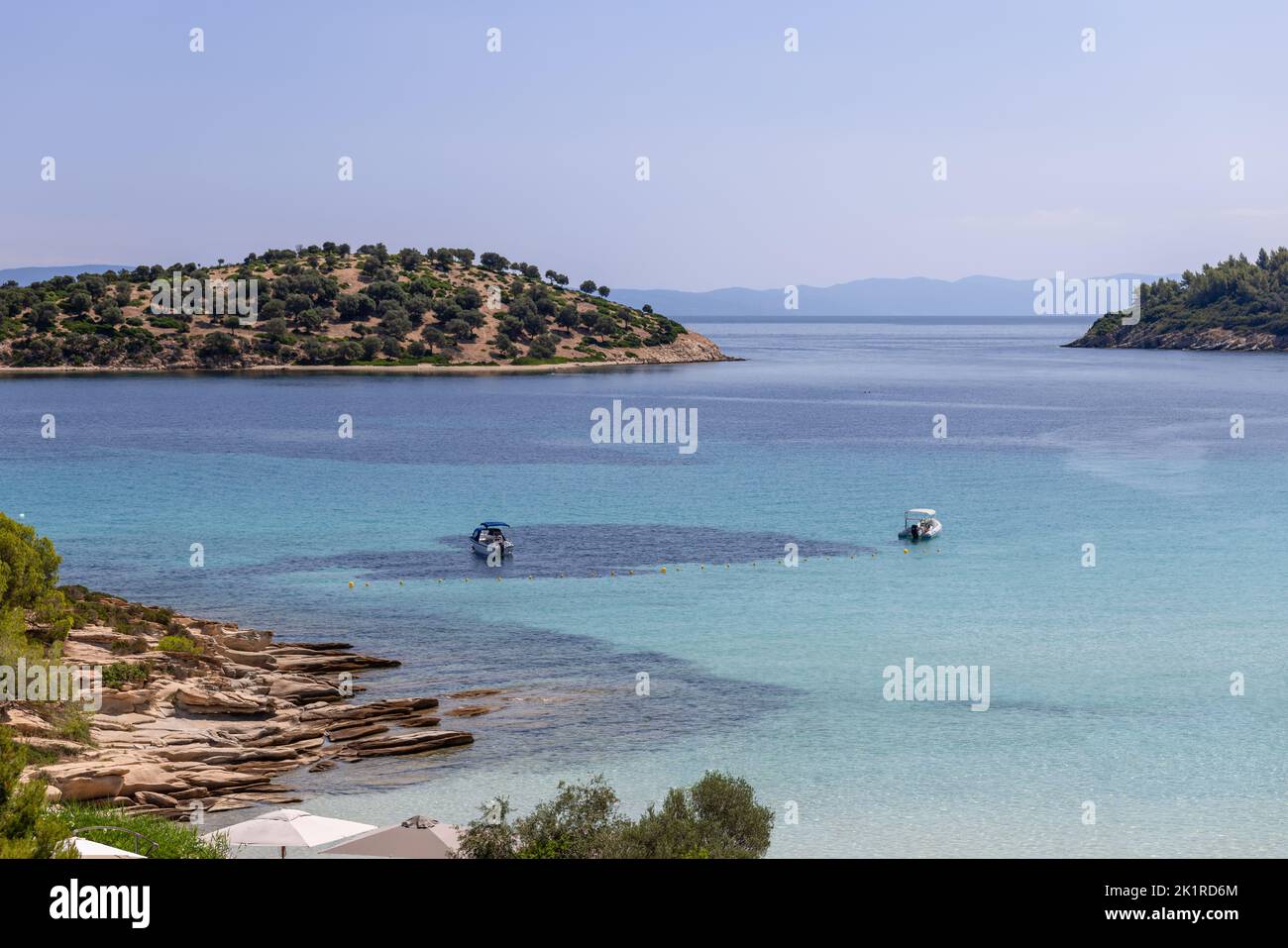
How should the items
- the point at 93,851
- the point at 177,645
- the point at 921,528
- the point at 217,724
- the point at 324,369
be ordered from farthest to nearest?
the point at 324,369 → the point at 921,528 → the point at 177,645 → the point at 217,724 → the point at 93,851

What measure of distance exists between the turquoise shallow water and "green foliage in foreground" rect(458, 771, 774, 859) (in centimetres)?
375

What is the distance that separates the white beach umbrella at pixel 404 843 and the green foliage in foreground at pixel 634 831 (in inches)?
13.6

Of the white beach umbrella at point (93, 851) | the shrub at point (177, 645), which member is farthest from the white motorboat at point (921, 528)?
the white beach umbrella at point (93, 851)

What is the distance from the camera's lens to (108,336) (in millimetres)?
171875

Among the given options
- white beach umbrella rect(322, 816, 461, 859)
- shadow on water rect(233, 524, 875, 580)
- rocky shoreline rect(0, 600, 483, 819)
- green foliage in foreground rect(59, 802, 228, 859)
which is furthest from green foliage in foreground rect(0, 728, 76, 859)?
shadow on water rect(233, 524, 875, 580)

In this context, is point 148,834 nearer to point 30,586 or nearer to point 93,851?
point 93,851

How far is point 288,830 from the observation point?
18938mm

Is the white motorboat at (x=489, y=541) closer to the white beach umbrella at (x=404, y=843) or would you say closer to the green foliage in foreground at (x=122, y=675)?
the green foliage in foreground at (x=122, y=675)

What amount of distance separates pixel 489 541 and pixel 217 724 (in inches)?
968

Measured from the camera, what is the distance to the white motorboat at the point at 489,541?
5142 cm

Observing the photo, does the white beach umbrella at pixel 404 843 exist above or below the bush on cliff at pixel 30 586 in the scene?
below

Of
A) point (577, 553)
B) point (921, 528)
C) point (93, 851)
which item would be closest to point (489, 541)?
point (577, 553)
